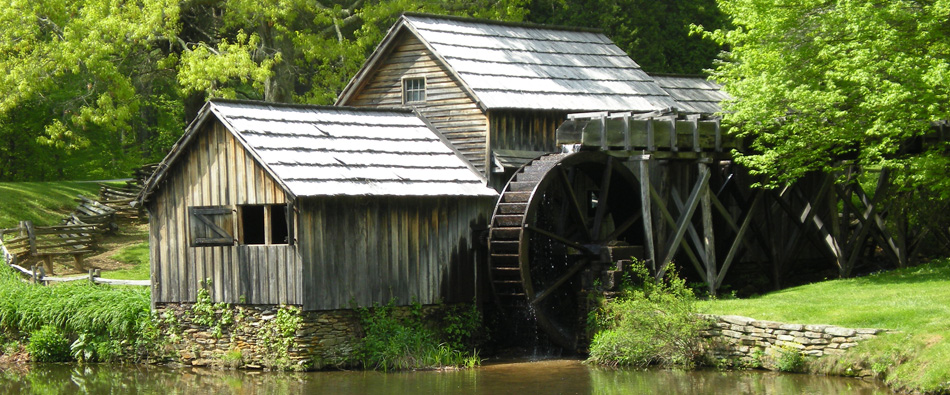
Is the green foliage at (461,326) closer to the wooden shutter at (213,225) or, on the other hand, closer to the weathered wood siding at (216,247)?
the weathered wood siding at (216,247)

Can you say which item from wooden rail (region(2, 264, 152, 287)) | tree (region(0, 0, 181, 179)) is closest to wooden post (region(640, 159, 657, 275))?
wooden rail (region(2, 264, 152, 287))

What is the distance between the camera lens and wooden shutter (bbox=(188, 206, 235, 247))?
57.9ft

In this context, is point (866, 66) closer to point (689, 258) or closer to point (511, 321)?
point (689, 258)

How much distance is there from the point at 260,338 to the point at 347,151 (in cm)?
314

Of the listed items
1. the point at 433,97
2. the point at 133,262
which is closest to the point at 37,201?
the point at 133,262

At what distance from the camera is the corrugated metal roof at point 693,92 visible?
23.6 metres

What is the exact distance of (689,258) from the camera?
20.1 meters

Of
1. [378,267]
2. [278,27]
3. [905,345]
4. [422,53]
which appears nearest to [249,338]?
[378,267]

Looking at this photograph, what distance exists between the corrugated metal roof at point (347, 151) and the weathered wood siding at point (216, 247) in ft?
1.17

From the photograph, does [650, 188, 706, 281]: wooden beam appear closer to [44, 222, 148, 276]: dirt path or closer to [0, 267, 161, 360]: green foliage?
[0, 267, 161, 360]: green foliage

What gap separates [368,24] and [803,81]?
13953 millimetres

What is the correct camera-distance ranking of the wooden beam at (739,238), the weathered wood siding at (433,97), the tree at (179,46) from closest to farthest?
the wooden beam at (739,238) → the weathered wood siding at (433,97) → the tree at (179,46)

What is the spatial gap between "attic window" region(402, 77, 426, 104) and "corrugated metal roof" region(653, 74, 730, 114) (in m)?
5.25

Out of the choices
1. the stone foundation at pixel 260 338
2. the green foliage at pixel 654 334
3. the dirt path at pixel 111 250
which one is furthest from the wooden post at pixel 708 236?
the dirt path at pixel 111 250
